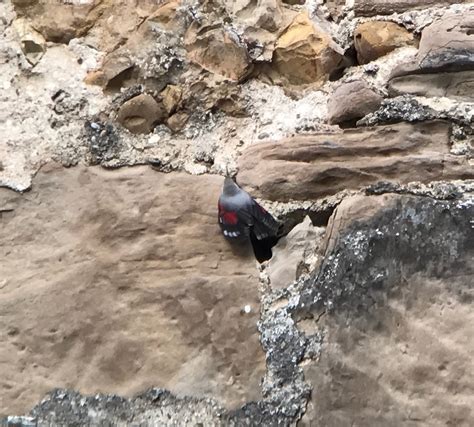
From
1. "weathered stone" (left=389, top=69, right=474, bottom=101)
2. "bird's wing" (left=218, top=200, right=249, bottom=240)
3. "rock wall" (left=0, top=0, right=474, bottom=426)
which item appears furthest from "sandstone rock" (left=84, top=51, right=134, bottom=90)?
"weathered stone" (left=389, top=69, right=474, bottom=101)

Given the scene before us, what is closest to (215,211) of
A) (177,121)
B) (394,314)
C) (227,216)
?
(227,216)

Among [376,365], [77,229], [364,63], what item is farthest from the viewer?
[364,63]

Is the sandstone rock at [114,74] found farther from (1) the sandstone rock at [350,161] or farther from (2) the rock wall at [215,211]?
(1) the sandstone rock at [350,161]

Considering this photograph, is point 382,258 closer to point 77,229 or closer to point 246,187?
point 246,187

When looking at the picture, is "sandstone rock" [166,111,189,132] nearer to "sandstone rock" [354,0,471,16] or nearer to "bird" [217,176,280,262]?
"bird" [217,176,280,262]

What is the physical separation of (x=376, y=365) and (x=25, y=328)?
382mm

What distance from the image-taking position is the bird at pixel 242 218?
95 cm

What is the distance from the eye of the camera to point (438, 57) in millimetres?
1025

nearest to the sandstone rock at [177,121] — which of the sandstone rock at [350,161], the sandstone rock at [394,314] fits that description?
the sandstone rock at [350,161]

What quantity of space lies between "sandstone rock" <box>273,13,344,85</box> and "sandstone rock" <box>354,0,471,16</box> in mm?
65

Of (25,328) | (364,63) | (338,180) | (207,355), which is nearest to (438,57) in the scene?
(364,63)

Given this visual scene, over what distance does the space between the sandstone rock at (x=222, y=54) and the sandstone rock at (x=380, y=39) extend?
0.15 metres

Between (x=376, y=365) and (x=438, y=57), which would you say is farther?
(x=438, y=57)

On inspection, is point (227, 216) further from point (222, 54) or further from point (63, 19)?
point (63, 19)
